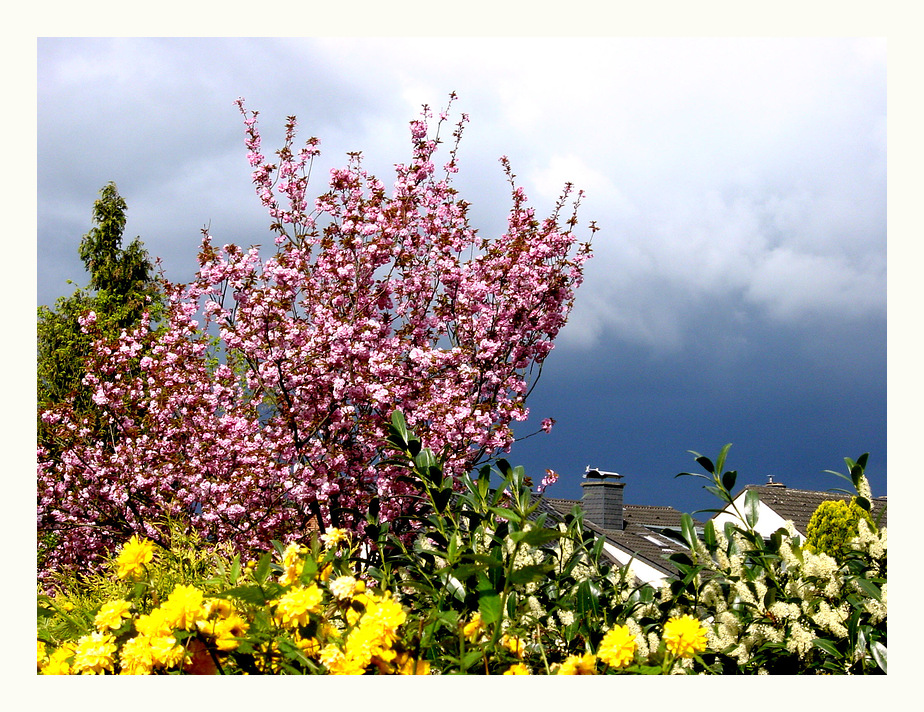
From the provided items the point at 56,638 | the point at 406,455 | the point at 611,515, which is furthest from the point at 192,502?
the point at 611,515

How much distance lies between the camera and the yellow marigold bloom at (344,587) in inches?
77.6

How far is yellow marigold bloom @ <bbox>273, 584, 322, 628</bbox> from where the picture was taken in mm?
1889

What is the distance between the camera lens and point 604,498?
16.6 metres

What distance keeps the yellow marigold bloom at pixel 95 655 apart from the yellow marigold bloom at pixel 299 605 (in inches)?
18.1

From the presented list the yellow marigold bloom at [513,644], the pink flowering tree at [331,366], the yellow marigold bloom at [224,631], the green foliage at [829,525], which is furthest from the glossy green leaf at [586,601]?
the green foliage at [829,525]

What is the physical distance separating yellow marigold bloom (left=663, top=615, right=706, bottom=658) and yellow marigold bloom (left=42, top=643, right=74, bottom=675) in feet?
5.23

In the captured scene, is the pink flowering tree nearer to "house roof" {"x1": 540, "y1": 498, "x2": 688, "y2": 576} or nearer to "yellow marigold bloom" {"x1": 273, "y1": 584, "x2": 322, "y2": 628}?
"yellow marigold bloom" {"x1": 273, "y1": 584, "x2": 322, "y2": 628}

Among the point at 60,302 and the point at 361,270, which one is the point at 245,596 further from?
the point at 60,302

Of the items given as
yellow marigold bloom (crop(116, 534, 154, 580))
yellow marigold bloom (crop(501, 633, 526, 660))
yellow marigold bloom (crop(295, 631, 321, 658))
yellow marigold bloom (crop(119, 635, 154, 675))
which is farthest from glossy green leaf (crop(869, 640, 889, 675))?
yellow marigold bloom (crop(116, 534, 154, 580))

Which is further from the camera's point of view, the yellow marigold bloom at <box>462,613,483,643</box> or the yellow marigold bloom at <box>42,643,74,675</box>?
the yellow marigold bloom at <box>42,643,74,675</box>

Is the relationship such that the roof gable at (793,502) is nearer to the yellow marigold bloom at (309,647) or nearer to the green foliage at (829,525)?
the green foliage at (829,525)

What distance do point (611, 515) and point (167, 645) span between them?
50.6 ft

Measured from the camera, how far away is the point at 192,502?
6535 mm

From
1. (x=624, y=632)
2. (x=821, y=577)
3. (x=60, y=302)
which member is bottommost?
(x=624, y=632)
